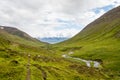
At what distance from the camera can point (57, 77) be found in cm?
9600

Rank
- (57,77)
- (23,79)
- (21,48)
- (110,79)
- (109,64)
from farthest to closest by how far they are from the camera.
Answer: (21,48)
(109,64)
(110,79)
(57,77)
(23,79)

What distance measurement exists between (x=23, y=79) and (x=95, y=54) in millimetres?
125142

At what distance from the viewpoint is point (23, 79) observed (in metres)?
81.8

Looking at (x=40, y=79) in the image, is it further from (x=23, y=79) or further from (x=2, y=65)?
(x=2, y=65)

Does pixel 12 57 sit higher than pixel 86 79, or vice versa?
pixel 12 57

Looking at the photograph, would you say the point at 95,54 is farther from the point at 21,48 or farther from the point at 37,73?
the point at 37,73

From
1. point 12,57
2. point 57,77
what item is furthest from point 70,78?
point 12,57

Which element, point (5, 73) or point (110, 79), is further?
point (110, 79)

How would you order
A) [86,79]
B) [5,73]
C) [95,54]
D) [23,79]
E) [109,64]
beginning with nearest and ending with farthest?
[23,79] → [5,73] → [86,79] → [109,64] → [95,54]

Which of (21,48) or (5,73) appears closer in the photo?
(5,73)

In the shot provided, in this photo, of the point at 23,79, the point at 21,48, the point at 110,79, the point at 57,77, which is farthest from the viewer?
the point at 21,48

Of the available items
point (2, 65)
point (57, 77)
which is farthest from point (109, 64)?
point (2, 65)

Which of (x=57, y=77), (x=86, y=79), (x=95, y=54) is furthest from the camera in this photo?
(x=95, y=54)

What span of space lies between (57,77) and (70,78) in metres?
6.17
